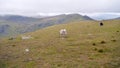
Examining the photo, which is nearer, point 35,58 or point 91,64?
point 91,64

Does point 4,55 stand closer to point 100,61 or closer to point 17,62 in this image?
point 17,62

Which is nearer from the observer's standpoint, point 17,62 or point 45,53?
point 17,62

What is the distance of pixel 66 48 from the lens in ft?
146

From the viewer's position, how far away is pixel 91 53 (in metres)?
39.3

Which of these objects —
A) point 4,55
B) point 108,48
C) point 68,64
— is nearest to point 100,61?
point 68,64

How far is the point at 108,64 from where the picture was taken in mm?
32750

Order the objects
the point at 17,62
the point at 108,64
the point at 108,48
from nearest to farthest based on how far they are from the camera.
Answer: the point at 108,64
the point at 17,62
the point at 108,48

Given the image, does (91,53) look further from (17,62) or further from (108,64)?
(17,62)

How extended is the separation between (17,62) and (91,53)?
12333 mm

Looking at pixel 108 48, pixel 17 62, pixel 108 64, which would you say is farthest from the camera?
pixel 108 48

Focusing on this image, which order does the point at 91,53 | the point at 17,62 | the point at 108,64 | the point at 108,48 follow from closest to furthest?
the point at 108,64 → the point at 17,62 → the point at 91,53 → the point at 108,48

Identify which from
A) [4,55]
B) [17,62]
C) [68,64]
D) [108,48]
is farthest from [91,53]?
[4,55]

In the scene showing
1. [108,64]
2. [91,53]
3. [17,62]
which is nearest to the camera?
[108,64]

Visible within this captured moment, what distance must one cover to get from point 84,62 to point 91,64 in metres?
1.43
